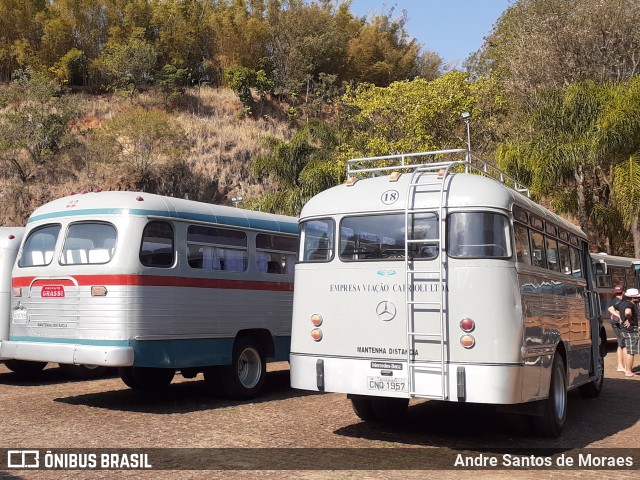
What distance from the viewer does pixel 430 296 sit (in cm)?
811

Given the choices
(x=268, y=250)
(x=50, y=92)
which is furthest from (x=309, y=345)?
(x=50, y=92)

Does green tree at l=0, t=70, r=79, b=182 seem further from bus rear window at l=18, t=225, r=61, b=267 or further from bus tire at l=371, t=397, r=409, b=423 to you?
bus tire at l=371, t=397, r=409, b=423

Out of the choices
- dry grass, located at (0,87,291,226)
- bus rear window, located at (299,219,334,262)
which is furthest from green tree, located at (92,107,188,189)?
bus rear window, located at (299,219,334,262)

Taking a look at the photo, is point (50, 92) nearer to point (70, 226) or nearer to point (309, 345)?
point (70, 226)

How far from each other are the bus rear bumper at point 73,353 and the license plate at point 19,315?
33 cm

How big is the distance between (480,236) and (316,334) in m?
2.13

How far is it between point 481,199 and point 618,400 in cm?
605

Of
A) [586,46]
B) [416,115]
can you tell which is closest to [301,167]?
[416,115]

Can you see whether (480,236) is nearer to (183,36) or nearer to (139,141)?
(139,141)

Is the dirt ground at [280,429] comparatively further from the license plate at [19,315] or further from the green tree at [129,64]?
the green tree at [129,64]

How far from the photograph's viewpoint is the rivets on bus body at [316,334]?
8719 mm

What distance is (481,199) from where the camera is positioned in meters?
8.08

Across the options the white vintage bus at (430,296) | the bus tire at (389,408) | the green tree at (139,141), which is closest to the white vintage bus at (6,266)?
the white vintage bus at (430,296)

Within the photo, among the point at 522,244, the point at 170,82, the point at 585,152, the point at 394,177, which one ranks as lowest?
the point at 522,244
